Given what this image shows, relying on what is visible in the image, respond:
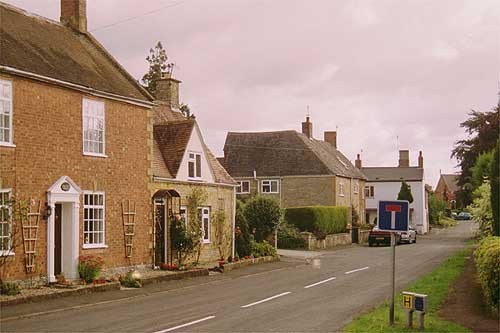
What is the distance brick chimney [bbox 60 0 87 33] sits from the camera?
29031 mm

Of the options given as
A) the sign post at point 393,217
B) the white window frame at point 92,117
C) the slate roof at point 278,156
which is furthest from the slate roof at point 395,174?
the sign post at point 393,217

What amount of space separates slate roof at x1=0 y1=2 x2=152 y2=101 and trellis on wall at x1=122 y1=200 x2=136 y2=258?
4.00 m

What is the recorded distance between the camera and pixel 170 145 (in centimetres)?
3167

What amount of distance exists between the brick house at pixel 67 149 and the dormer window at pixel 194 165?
4.28 meters

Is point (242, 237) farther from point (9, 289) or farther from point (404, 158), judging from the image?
point (404, 158)

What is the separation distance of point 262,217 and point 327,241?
12.9 m

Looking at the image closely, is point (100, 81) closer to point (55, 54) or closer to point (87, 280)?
point (55, 54)

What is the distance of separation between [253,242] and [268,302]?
1743 cm

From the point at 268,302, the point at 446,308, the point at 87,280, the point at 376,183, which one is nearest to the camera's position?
the point at 446,308

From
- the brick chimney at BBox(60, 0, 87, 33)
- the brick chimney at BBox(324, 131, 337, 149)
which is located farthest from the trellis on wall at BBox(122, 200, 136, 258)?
the brick chimney at BBox(324, 131, 337, 149)

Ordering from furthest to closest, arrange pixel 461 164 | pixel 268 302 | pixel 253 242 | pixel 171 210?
pixel 461 164 < pixel 253 242 < pixel 171 210 < pixel 268 302

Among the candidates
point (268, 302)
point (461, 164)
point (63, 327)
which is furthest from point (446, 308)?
point (461, 164)

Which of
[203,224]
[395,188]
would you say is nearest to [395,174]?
[395,188]

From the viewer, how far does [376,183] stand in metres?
89.8
